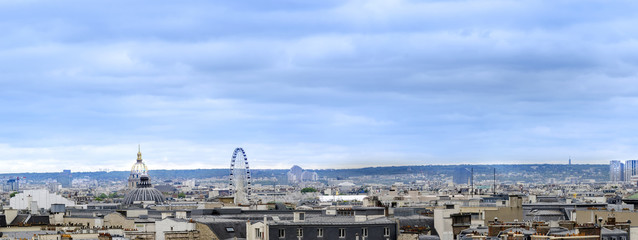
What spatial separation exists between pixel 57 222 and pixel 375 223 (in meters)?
38.8

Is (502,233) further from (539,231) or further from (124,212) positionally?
(124,212)

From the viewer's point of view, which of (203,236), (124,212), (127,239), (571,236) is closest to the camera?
(571,236)

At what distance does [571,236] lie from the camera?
57.7 metres

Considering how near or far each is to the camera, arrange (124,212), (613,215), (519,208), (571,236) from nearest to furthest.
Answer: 1. (571,236)
2. (613,215)
3. (519,208)
4. (124,212)

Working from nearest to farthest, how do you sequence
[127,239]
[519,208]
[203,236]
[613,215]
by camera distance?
[127,239]
[203,236]
[613,215]
[519,208]

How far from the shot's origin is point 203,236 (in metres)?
79.4

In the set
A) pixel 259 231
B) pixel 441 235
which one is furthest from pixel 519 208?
pixel 259 231

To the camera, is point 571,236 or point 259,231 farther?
point 259,231

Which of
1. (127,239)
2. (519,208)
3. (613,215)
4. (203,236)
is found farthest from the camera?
(519,208)

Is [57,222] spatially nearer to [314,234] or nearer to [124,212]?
[124,212]

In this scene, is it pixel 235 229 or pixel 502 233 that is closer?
pixel 502 233

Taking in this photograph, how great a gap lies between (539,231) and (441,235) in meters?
17.4

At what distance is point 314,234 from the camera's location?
239ft

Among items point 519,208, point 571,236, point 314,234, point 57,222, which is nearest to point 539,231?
point 571,236
